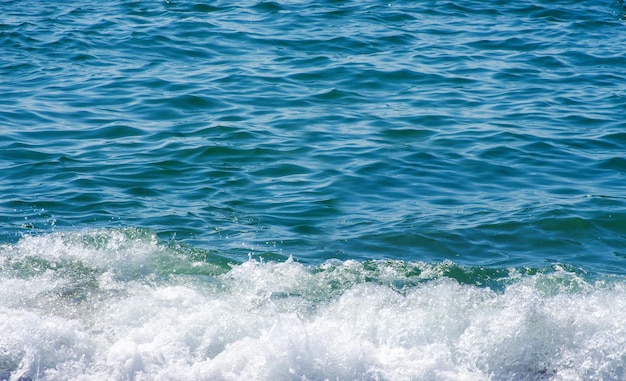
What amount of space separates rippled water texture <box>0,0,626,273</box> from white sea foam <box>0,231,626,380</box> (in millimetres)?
855

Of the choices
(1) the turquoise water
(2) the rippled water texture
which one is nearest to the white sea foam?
(1) the turquoise water

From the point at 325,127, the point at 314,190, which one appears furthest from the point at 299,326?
the point at 325,127

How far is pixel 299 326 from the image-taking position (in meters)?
5.68

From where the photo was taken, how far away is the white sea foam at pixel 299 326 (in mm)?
5496

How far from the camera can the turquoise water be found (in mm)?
5703

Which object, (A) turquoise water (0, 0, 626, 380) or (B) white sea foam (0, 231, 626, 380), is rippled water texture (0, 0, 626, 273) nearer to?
(A) turquoise water (0, 0, 626, 380)

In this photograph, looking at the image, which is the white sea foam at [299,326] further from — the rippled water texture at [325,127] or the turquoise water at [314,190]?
the rippled water texture at [325,127]

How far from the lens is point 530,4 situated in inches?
599

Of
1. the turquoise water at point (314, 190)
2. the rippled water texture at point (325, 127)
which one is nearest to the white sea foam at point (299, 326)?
the turquoise water at point (314, 190)

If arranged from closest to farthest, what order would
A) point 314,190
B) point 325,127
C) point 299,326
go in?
1. point 299,326
2. point 314,190
3. point 325,127

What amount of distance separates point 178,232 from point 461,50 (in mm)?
6731

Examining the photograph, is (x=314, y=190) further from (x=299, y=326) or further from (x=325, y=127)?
(x=299, y=326)

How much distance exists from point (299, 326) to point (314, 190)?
3061mm

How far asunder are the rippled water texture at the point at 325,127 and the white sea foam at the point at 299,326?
855 mm
